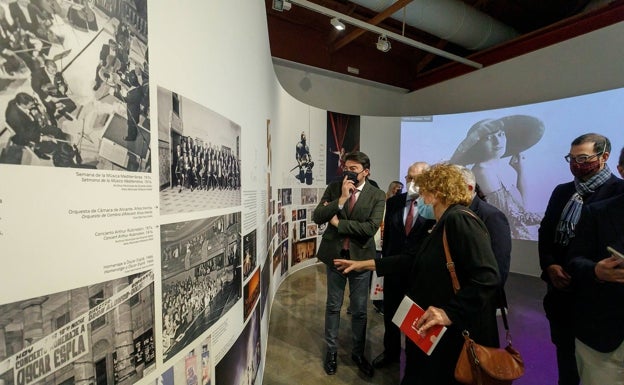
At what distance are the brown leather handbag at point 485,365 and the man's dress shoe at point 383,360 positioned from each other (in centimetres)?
147

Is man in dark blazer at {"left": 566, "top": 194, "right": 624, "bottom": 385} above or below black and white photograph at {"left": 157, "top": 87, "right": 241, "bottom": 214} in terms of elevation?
below

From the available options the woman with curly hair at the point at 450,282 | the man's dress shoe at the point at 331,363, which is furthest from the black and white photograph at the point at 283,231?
the woman with curly hair at the point at 450,282

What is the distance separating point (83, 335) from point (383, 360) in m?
2.66

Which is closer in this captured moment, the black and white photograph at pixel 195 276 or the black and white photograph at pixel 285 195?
the black and white photograph at pixel 195 276

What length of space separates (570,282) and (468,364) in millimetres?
1071

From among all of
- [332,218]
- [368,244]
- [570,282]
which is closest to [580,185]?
[570,282]

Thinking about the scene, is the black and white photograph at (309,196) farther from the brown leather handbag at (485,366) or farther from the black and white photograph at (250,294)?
the brown leather handbag at (485,366)

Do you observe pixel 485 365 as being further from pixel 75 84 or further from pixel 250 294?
pixel 75 84

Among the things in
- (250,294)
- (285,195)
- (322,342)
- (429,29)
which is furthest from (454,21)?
(250,294)

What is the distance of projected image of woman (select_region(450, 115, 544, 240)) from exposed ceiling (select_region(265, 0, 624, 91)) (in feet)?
6.24

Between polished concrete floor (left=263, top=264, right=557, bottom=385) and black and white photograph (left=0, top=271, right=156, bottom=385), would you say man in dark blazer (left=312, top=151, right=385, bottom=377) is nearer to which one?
polished concrete floor (left=263, top=264, right=557, bottom=385)

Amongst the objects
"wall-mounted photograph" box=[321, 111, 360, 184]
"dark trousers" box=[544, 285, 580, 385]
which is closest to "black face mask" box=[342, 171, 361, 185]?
"dark trousers" box=[544, 285, 580, 385]

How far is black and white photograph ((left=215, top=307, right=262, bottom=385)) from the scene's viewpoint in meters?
1.17

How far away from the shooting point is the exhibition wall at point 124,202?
0.49 m
